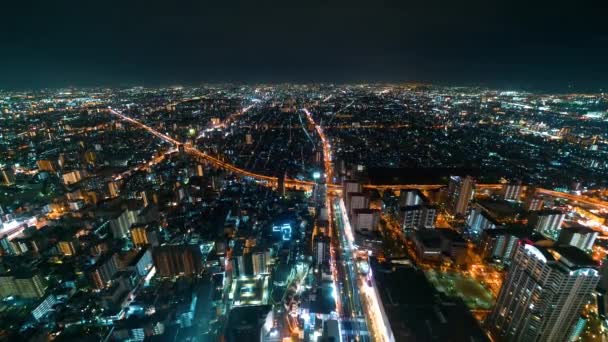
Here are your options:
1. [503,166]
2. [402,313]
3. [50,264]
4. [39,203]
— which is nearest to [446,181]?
[503,166]

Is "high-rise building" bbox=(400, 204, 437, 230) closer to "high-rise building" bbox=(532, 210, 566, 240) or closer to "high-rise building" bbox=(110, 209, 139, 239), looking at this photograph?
"high-rise building" bbox=(532, 210, 566, 240)

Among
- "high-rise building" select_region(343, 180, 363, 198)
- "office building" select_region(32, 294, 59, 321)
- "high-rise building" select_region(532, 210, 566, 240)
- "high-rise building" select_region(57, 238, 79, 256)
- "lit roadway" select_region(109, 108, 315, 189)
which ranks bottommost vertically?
"office building" select_region(32, 294, 59, 321)

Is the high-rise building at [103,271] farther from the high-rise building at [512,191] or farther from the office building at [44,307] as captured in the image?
the high-rise building at [512,191]

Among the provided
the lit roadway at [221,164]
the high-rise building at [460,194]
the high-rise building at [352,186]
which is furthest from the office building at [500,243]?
the lit roadway at [221,164]

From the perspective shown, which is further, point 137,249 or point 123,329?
point 137,249

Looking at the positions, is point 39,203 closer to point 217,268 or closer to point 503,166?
point 217,268

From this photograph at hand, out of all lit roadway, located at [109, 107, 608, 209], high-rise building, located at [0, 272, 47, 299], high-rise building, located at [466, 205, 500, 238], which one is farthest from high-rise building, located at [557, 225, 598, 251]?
high-rise building, located at [0, 272, 47, 299]

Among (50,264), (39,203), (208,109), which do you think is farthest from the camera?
(208,109)
